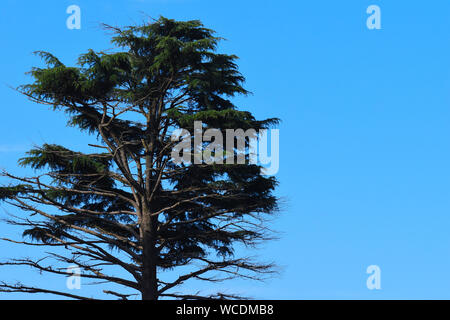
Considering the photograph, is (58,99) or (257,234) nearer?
(58,99)

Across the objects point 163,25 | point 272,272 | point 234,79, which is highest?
point 163,25

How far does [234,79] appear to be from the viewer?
22.9m

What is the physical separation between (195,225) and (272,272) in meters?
3.67

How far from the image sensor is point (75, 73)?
1983cm

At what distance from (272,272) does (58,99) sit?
10.3 meters

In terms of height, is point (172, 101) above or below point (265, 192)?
above
